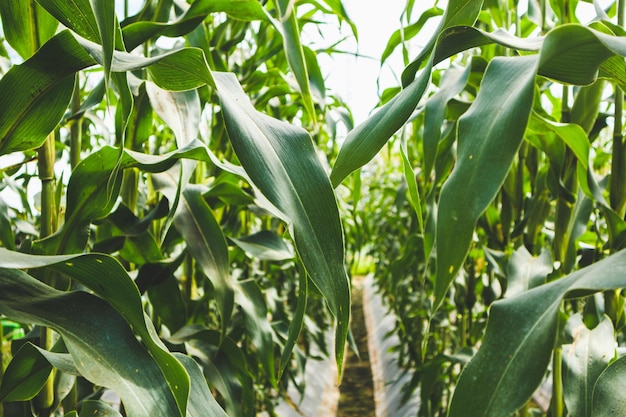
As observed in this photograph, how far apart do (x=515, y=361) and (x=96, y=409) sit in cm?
34

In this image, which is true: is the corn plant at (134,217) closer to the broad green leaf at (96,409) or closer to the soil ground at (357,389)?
the broad green leaf at (96,409)

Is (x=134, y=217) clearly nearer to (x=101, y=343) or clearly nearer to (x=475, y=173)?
(x=101, y=343)

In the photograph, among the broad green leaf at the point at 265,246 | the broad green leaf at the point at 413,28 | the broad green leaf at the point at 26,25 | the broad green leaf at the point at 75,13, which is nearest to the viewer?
the broad green leaf at the point at 75,13

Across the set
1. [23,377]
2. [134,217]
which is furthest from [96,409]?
[134,217]

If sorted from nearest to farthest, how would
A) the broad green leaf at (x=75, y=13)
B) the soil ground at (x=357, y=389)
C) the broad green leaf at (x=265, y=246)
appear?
the broad green leaf at (x=75, y=13)
the broad green leaf at (x=265, y=246)
the soil ground at (x=357, y=389)

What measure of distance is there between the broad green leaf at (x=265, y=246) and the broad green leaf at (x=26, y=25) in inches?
16.1

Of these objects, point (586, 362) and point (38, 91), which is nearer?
point (38, 91)

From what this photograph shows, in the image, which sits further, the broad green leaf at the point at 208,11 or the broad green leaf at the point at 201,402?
the broad green leaf at the point at 208,11

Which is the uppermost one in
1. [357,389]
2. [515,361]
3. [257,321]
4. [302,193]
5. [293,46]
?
[293,46]

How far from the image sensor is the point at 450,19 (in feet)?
1.38

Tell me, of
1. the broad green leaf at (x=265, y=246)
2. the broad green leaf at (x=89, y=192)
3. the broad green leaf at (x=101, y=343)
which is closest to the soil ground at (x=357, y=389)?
the broad green leaf at (x=265, y=246)

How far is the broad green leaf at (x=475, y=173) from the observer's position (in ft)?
0.98

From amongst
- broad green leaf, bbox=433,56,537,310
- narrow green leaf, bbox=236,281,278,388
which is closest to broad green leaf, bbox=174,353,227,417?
broad green leaf, bbox=433,56,537,310

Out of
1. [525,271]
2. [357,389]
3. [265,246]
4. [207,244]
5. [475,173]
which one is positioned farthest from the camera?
[357,389]
